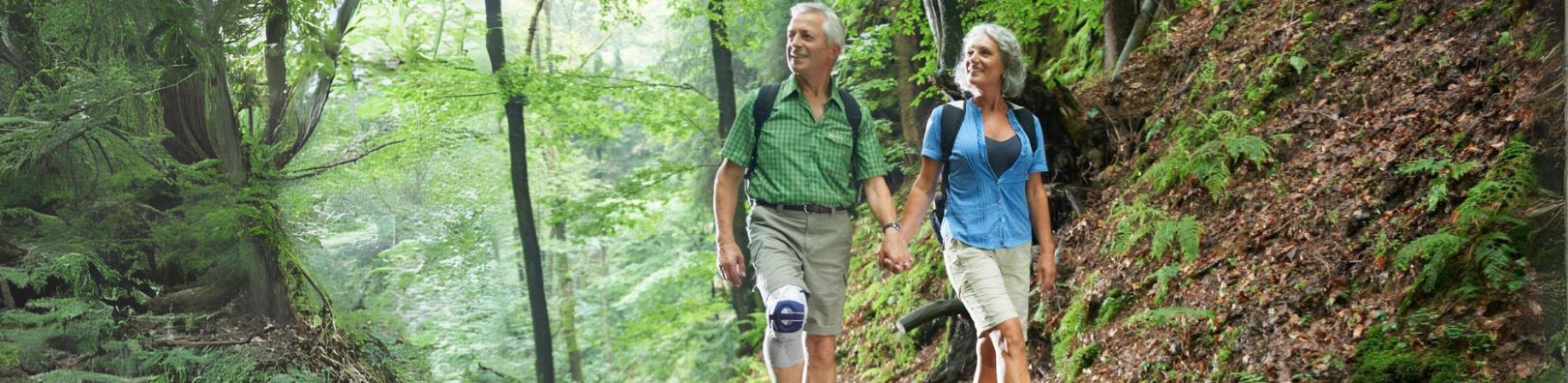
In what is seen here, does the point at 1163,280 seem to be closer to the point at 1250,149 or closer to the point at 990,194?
the point at 1250,149

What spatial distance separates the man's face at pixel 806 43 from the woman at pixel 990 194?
1.65ft

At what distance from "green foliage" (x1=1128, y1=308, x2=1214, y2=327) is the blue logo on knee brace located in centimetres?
221

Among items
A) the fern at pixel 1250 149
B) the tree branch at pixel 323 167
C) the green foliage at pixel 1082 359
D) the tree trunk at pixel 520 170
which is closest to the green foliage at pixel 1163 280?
the green foliage at pixel 1082 359

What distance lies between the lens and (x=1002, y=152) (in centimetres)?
352

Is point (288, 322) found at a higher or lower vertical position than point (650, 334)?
higher

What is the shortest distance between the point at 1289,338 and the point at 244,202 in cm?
983

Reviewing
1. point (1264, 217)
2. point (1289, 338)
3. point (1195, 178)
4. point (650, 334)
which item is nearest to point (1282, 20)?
point (1195, 178)

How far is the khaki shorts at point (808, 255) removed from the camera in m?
3.31

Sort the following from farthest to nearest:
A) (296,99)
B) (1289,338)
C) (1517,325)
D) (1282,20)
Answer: (296,99), (1282,20), (1289,338), (1517,325)

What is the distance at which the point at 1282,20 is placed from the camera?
21.5 ft

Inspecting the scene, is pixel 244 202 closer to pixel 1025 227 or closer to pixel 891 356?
pixel 891 356

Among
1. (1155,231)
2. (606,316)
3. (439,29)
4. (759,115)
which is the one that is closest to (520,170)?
(439,29)

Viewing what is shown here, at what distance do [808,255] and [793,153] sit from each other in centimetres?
36

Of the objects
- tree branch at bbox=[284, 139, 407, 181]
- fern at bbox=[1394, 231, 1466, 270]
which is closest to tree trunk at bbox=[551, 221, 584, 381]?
tree branch at bbox=[284, 139, 407, 181]
